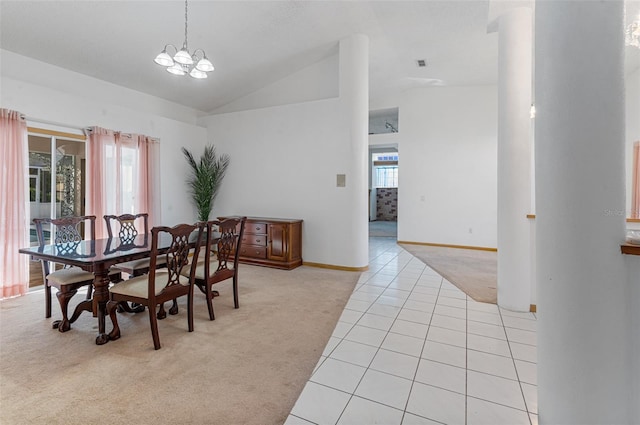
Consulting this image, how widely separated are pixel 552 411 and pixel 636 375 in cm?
38

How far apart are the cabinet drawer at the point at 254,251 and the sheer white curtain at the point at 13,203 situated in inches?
111

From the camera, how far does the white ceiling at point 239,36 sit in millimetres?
3443

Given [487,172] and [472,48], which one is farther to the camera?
[487,172]

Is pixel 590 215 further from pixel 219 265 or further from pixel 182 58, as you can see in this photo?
pixel 182 58

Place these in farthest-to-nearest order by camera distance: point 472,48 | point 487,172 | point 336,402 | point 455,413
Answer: point 487,172 → point 472,48 → point 336,402 → point 455,413

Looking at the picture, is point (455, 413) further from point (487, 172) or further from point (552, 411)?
point (487, 172)

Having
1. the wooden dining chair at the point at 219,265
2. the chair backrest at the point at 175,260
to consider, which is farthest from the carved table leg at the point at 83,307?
the wooden dining chair at the point at 219,265

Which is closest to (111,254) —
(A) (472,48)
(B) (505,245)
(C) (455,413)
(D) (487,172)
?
(C) (455,413)

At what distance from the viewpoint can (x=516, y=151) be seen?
3.02m

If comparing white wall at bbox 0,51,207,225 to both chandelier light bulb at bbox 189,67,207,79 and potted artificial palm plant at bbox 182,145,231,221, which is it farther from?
chandelier light bulb at bbox 189,67,207,79

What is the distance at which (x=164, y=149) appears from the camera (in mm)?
5531

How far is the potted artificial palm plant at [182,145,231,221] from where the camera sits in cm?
590

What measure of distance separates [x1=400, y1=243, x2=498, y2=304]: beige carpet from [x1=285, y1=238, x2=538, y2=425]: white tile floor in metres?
0.41

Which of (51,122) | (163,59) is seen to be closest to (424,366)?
(163,59)
